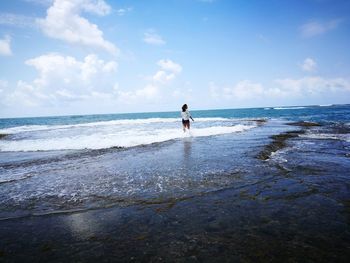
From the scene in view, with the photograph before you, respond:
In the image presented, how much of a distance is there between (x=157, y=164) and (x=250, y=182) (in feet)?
11.0

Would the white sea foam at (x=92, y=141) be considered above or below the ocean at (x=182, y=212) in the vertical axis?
above

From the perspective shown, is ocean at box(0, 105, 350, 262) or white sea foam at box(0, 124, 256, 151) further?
white sea foam at box(0, 124, 256, 151)

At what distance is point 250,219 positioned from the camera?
147 inches

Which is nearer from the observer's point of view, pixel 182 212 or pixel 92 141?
pixel 182 212

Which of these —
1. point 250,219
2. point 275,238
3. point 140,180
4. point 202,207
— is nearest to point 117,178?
point 140,180

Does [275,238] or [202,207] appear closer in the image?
[275,238]

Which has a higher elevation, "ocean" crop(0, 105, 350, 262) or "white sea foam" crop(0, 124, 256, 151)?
"white sea foam" crop(0, 124, 256, 151)

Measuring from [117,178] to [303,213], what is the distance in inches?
177

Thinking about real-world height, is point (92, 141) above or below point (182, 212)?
above

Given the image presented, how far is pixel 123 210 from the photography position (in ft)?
14.2

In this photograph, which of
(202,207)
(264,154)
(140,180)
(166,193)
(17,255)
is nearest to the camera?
(17,255)

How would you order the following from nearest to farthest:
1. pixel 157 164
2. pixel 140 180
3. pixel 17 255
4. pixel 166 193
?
A: pixel 17 255 → pixel 166 193 → pixel 140 180 → pixel 157 164

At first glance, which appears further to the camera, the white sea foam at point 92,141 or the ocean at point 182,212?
the white sea foam at point 92,141

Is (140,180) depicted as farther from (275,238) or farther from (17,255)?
(275,238)
